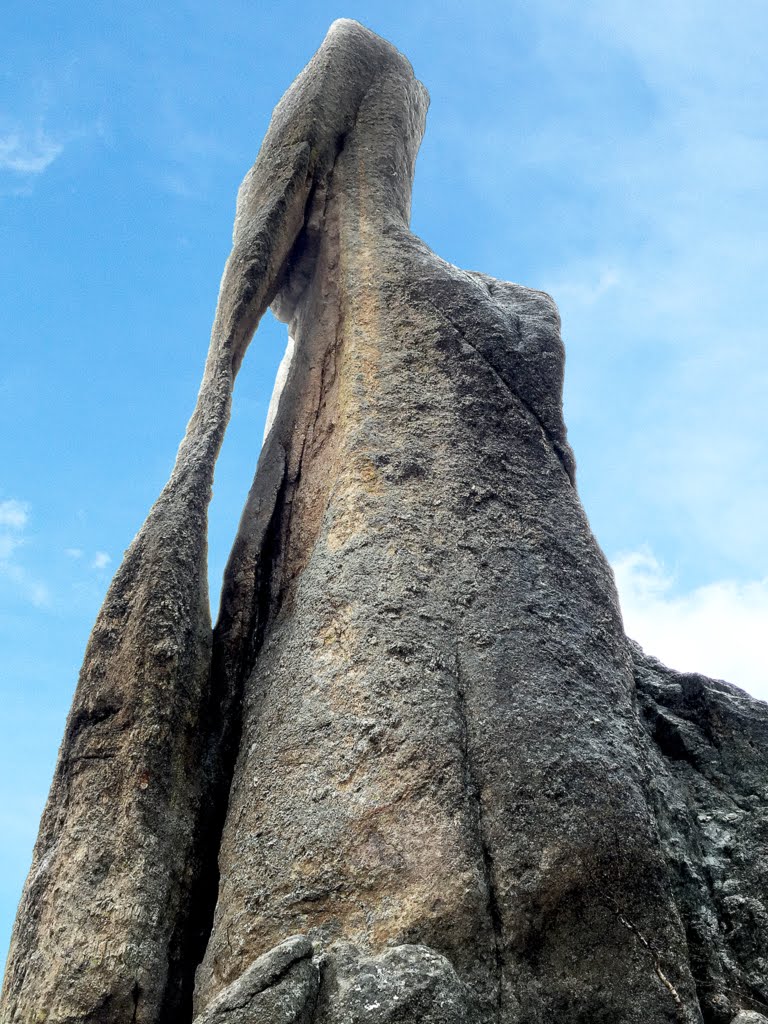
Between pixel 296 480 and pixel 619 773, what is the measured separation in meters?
2.69

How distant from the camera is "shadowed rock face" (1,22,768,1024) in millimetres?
3842

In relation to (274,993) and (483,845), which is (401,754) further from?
(274,993)

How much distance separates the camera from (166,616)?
5.11 metres

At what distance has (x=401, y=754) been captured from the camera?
428 centimetres

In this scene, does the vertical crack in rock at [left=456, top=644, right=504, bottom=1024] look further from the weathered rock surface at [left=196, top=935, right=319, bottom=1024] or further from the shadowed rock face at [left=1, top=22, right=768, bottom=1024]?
the weathered rock surface at [left=196, top=935, right=319, bottom=1024]

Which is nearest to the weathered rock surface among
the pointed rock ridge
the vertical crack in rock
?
the vertical crack in rock

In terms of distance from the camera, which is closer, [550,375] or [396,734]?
[396,734]

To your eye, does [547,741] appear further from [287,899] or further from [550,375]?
[550,375]

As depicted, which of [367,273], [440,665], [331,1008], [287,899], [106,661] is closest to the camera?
[331,1008]

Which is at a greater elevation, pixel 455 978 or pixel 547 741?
pixel 547 741

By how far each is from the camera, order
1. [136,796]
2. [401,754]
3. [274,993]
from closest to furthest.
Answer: [274,993], [401,754], [136,796]

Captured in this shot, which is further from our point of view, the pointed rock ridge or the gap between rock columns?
the pointed rock ridge

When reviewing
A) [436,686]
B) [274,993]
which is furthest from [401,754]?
[274,993]

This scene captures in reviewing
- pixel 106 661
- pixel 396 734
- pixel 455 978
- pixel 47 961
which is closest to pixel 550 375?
pixel 396 734
